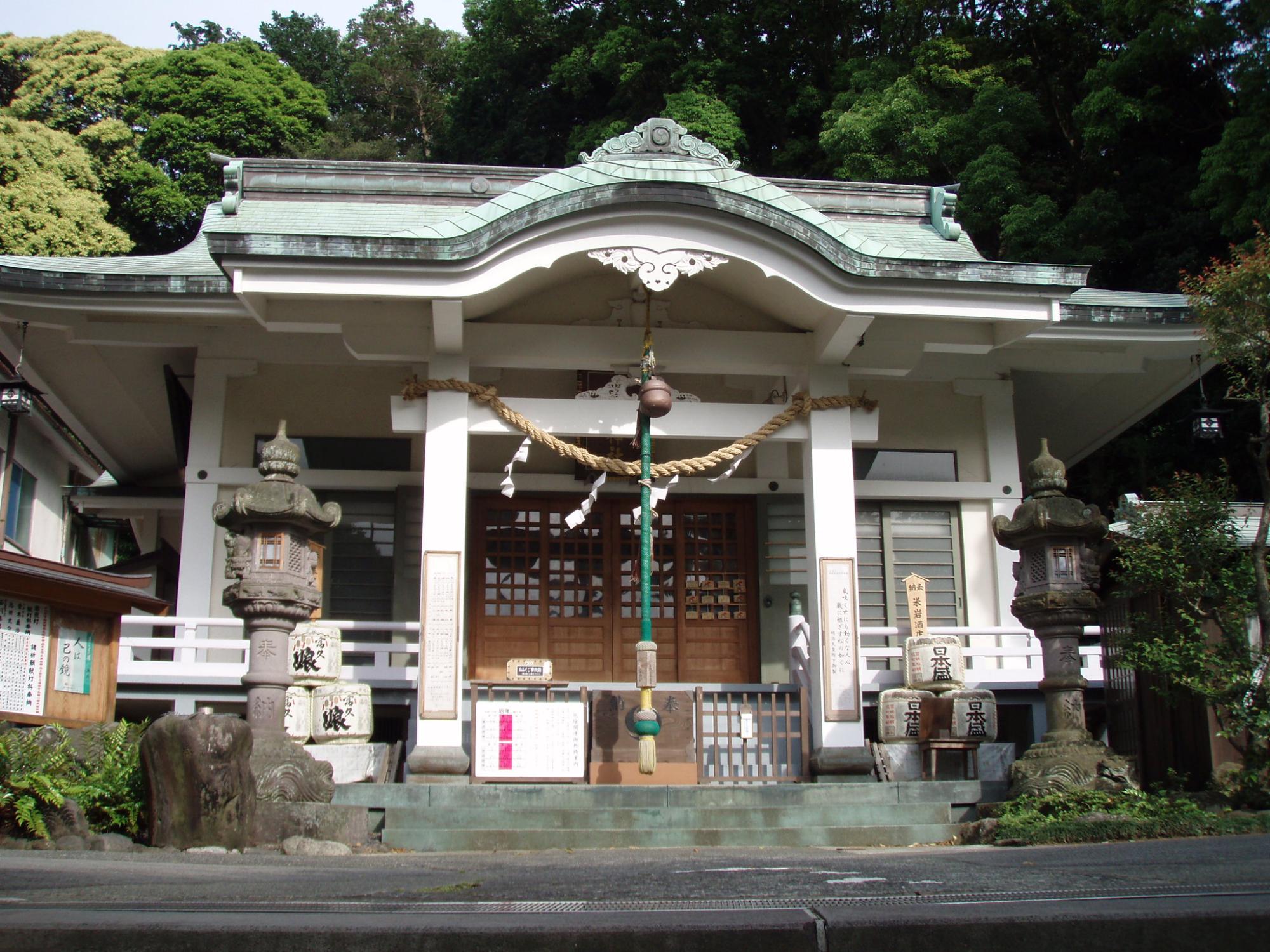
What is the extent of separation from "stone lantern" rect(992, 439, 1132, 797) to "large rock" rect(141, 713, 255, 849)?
5404 millimetres

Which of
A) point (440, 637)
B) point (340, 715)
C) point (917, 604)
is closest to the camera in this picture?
point (340, 715)

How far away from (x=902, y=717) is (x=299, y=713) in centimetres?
511

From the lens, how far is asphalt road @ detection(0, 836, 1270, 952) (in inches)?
125

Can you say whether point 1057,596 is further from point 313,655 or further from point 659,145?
point 313,655

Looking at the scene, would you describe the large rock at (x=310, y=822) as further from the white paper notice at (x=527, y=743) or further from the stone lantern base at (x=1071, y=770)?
the stone lantern base at (x=1071, y=770)

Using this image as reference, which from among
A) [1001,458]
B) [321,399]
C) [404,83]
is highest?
[404,83]

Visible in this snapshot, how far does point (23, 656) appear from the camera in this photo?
8852 millimetres

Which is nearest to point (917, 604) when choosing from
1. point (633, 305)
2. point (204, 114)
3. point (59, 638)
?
point (633, 305)

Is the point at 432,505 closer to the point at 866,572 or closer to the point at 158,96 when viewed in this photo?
the point at 866,572

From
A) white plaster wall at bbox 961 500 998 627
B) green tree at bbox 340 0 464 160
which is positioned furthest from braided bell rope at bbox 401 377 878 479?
green tree at bbox 340 0 464 160

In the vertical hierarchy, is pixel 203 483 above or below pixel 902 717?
above

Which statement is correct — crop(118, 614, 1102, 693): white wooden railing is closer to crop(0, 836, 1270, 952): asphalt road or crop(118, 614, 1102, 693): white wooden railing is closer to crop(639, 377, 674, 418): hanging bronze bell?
crop(639, 377, 674, 418): hanging bronze bell

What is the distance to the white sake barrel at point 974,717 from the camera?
33.1ft

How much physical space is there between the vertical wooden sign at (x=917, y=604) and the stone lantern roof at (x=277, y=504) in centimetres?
560
